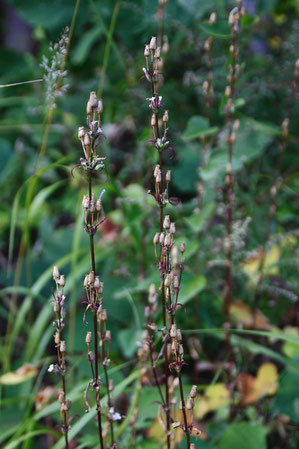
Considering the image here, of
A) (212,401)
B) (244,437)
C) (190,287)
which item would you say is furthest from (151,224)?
(244,437)

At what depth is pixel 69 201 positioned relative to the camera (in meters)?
2.20

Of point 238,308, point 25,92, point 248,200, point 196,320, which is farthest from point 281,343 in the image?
Result: point 25,92

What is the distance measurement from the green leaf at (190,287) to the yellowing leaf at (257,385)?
1.10 feet

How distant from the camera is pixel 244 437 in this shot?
105cm

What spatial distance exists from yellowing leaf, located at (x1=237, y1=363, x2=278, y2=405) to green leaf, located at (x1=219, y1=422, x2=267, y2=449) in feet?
0.51

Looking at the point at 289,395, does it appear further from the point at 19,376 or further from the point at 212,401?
the point at 19,376

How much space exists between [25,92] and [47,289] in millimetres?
1349

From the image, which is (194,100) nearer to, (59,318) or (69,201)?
(69,201)

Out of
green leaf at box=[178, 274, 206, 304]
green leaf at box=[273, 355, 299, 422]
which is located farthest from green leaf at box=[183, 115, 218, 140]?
green leaf at box=[273, 355, 299, 422]

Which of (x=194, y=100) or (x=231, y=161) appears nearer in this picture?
(x=231, y=161)

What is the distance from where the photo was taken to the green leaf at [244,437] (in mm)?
1036

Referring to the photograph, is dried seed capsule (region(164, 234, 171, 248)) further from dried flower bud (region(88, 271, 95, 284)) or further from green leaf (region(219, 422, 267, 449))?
green leaf (region(219, 422, 267, 449))

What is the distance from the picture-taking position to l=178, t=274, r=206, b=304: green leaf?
104 cm

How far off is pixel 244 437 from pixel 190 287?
384mm
